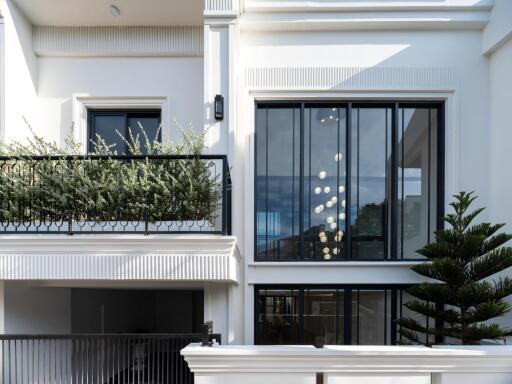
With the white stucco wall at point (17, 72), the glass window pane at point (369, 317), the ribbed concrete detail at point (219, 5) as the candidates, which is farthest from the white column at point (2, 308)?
the glass window pane at point (369, 317)

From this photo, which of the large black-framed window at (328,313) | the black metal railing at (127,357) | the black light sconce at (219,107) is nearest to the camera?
the black metal railing at (127,357)

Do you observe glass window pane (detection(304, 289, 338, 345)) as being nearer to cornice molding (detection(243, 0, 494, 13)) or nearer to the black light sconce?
the black light sconce

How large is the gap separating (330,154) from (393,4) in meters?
2.12

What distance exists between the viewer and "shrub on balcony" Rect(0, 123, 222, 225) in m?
3.68

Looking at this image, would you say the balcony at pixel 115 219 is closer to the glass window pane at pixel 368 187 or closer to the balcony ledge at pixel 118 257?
the balcony ledge at pixel 118 257

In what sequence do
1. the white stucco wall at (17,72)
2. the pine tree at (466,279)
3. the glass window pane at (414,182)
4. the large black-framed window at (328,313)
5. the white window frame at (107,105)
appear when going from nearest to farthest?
the pine tree at (466,279) → the white stucco wall at (17,72) → the large black-framed window at (328,313) → the glass window pane at (414,182) → the white window frame at (107,105)

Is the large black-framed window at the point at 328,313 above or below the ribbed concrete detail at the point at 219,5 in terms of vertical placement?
below

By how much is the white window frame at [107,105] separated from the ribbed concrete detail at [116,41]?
630 mm

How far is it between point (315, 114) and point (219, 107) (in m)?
1.49

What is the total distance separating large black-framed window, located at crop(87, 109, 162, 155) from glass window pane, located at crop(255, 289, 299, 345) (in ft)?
9.36

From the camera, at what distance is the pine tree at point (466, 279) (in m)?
3.94

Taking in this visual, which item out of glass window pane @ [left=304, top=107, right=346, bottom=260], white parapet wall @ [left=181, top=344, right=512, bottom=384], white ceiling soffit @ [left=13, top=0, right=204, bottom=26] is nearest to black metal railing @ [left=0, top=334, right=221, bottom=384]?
white parapet wall @ [left=181, top=344, right=512, bottom=384]

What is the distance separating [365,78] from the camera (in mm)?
4789

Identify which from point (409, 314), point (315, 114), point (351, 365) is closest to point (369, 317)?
point (409, 314)
